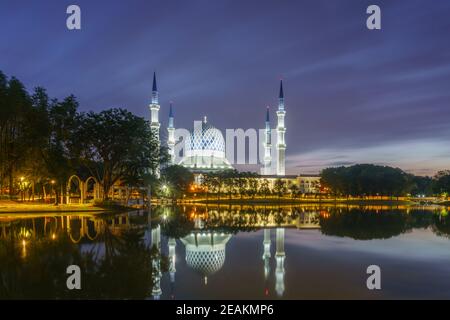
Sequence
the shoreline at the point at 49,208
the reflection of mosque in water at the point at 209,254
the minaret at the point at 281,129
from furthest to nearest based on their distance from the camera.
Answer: the minaret at the point at 281,129 → the shoreline at the point at 49,208 → the reflection of mosque in water at the point at 209,254

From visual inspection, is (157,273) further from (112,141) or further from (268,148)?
(268,148)

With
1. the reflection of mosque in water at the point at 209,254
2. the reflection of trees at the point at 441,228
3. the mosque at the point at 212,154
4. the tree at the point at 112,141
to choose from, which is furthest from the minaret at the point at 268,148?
the reflection of mosque in water at the point at 209,254

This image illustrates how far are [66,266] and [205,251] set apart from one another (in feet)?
20.4

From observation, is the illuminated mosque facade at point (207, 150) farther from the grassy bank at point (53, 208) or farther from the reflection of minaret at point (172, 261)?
the reflection of minaret at point (172, 261)

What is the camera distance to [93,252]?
16.5 m

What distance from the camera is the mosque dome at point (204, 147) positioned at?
464 ft

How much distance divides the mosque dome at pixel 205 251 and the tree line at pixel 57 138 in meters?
25.2

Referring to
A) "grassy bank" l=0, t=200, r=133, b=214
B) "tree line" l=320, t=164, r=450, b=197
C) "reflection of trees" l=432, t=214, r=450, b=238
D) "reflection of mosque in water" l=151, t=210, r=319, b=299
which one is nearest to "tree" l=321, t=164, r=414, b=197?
"tree line" l=320, t=164, r=450, b=197

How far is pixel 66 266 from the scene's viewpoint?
44.8 ft

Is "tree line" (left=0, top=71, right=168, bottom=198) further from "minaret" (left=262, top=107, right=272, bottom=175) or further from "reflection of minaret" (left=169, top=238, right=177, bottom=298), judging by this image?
"minaret" (left=262, top=107, right=272, bottom=175)

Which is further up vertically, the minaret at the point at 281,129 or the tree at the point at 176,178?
the minaret at the point at 281,129

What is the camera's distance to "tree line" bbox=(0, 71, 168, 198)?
142ft

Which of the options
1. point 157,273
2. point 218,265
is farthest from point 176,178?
point 157,273
